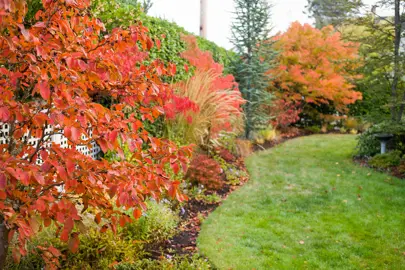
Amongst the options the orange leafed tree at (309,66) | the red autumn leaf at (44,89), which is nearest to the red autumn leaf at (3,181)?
the red autumn leaf at (44,89)

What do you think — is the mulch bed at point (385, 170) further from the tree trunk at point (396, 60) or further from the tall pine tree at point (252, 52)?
the tall pine tree at point (252, 52)

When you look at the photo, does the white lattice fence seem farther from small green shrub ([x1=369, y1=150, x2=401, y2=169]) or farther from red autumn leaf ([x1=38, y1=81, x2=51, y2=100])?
small green shrub ([x1=369, y1=150, x2=401, y2=169])

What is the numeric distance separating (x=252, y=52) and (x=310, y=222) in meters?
7.00

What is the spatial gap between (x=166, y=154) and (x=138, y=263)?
1.37 meters

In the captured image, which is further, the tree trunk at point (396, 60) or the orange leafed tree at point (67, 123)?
the tree trunk at point (396, 60)

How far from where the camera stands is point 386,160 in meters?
7.79

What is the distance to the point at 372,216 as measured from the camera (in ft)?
16.4

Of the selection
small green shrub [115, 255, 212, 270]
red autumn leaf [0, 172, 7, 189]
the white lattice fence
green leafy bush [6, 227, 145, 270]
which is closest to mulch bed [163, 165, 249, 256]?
small green shrub [115, 255, 212, 270]

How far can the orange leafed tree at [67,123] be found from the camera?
6.04ft

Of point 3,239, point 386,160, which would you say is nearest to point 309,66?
point 386,160

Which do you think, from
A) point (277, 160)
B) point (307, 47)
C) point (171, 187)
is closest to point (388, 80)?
point (277, 160)

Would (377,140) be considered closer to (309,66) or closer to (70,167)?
(309,66)

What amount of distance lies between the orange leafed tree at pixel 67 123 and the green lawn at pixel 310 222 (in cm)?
182

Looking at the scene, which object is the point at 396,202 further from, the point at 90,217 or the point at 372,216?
the point at 90,217
